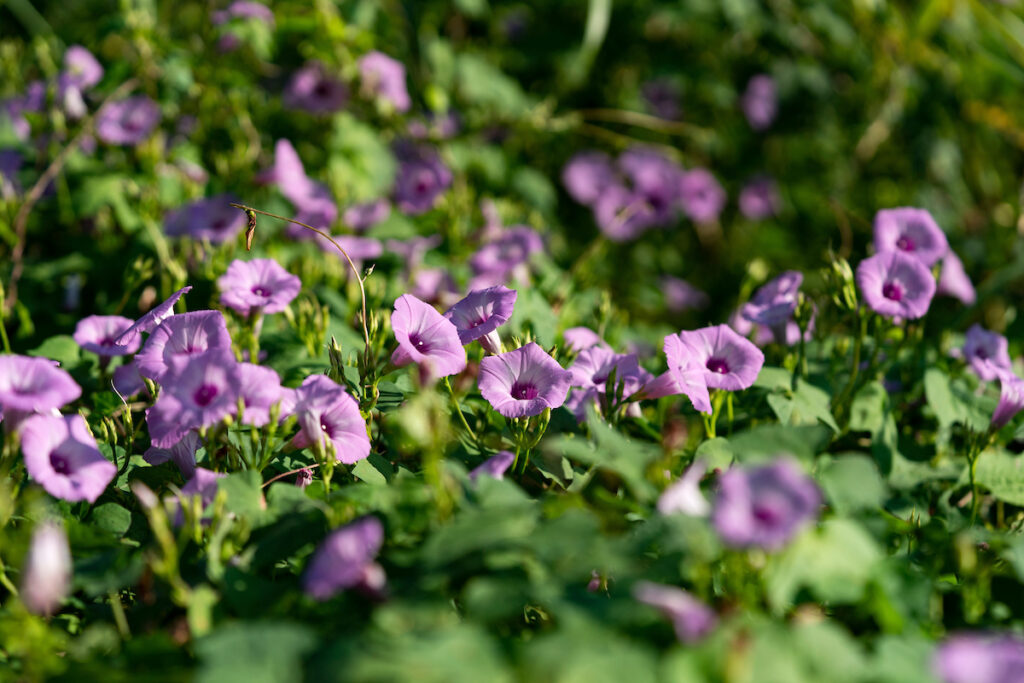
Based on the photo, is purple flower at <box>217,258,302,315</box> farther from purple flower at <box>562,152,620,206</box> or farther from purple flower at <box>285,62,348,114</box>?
purple flower at <box>562,152,620,206</box>

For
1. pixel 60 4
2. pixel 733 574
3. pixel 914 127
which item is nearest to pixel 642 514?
pixel 733 574

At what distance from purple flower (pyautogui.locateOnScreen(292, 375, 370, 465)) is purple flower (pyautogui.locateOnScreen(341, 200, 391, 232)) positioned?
1.48m

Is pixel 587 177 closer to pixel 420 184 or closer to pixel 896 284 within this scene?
pixel 420 184

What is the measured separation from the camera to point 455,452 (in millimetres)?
1688

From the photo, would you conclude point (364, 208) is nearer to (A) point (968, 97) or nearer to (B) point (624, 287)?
(B) point (624, 287)

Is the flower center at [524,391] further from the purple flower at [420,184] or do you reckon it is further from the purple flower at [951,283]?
the purple flower at [420,184]

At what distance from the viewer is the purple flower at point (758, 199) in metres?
5.17

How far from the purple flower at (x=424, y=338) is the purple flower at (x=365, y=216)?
1298 millimetres

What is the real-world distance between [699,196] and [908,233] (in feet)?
8.84

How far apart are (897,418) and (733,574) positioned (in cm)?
125

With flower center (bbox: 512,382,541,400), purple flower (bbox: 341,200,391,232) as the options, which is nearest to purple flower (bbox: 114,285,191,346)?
flower center (bbox: 512,382,541,400)

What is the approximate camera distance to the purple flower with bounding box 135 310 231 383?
5.08 feet

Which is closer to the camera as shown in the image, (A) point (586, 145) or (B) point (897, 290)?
(B) point (897, 290)

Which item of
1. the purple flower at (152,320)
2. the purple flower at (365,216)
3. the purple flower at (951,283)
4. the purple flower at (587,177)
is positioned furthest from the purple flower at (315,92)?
the purple flower at (951,283)
